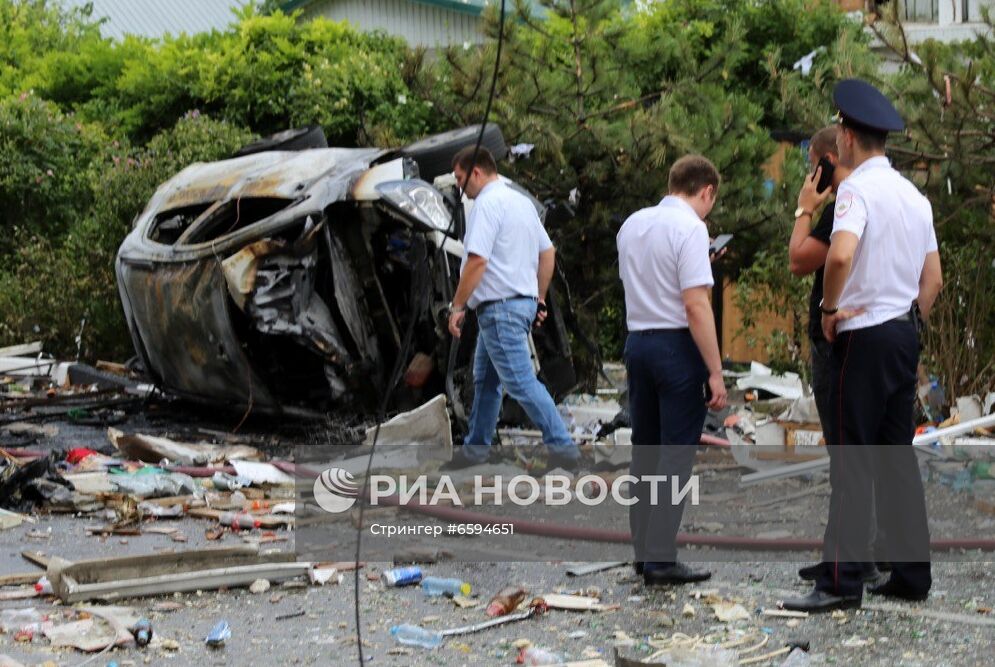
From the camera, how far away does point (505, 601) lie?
17.1 feet

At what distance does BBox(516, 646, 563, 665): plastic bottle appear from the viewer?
4574 millimetres

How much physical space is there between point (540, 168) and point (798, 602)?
7.37m

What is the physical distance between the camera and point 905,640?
473 cm

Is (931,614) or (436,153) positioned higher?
(436,153)

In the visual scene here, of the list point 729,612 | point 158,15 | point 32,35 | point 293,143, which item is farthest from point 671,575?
point 158,15

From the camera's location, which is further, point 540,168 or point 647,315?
point 540,168

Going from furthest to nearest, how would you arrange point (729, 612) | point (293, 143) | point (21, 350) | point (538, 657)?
point (21, 350), point (293, 143), point (729, 612), point (538, 657)

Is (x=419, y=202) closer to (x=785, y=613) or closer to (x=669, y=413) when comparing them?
(x=669, y=413)

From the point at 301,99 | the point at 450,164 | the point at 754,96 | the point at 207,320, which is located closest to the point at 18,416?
the point at 207,320

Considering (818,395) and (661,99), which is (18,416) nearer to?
(661,99)

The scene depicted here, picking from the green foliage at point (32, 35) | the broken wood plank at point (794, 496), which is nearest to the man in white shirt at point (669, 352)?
the broken wood plank at point (794, 496)

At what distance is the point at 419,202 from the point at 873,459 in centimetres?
428

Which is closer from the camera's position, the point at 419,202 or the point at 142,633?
the point at 142,633

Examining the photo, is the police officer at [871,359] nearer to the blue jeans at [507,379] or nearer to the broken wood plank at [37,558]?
the blue jeans at [507,379]
